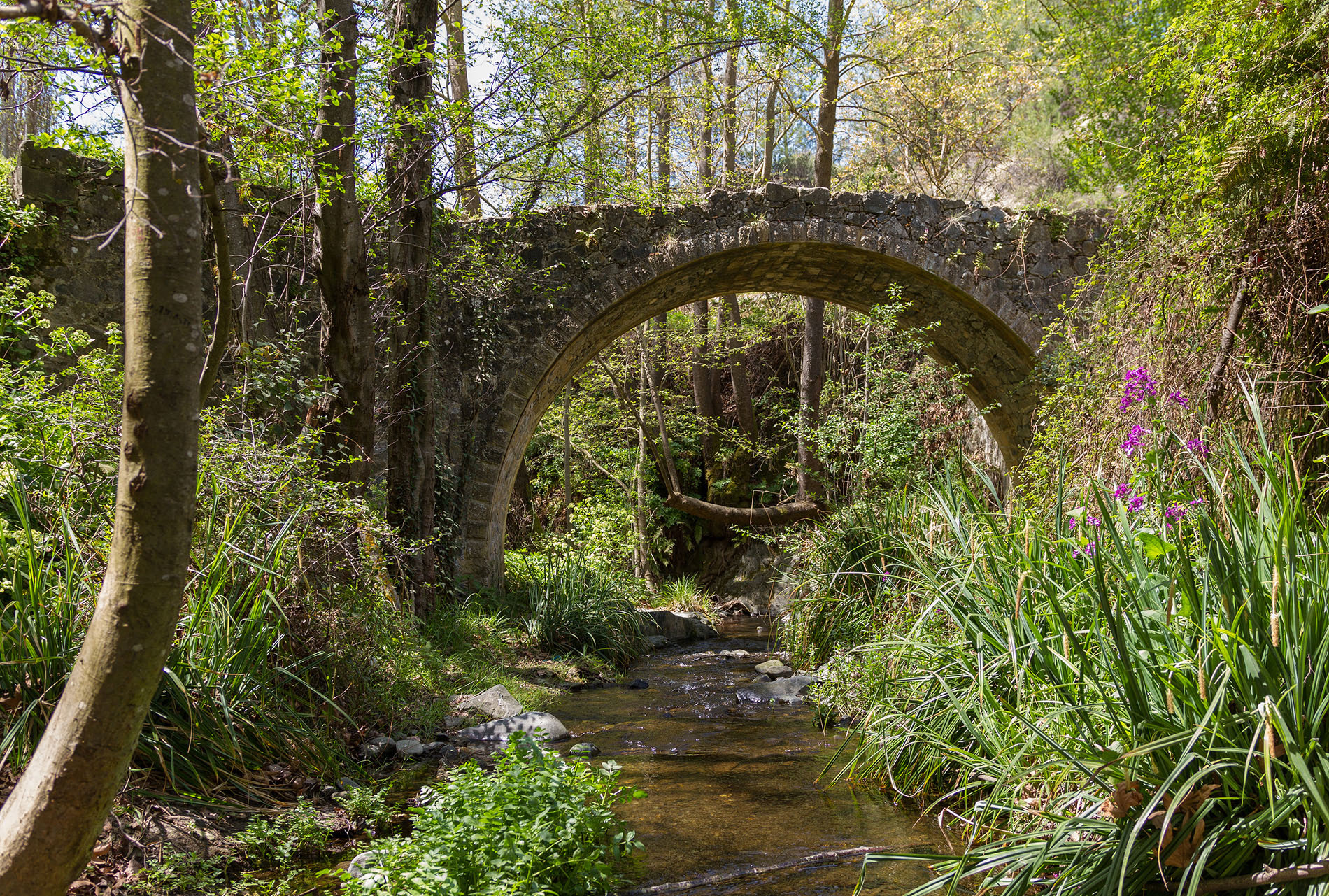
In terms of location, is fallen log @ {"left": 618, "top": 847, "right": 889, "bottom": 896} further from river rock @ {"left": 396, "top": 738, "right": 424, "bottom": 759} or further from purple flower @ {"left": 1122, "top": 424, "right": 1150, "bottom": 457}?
river rock @ {"left": 396, "top": 738, "right": 424, "bottom": 759}

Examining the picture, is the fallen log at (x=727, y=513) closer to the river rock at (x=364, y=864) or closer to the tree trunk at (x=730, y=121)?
the tree trunk at (x=730, y=121)

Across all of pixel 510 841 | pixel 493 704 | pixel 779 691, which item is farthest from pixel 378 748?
pixel 779 691

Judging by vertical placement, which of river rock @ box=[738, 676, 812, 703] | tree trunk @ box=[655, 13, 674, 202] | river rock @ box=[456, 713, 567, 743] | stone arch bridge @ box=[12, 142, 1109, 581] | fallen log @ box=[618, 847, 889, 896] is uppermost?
tree trunk @ box=[655, 13, 674, 202]

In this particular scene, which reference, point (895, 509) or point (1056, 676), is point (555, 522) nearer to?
point (895, 509)

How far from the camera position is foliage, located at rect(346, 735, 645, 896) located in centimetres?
213

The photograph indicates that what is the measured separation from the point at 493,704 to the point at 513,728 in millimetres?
389

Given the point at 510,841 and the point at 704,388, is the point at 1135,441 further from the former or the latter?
the point at 704,388

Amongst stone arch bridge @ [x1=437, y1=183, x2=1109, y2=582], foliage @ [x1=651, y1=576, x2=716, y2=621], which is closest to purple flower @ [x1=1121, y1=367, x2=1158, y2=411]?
stone arch bridge @ [x1=437, y1=183, x2=1109, y2=582]

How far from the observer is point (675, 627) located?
9.45 metres

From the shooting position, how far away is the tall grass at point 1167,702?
1659 mm

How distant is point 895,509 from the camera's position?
5.31m

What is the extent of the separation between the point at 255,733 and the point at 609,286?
5.48 m

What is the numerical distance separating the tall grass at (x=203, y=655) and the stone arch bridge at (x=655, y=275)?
4054 mm

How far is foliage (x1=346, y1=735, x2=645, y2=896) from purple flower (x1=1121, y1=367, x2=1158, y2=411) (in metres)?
2.22
